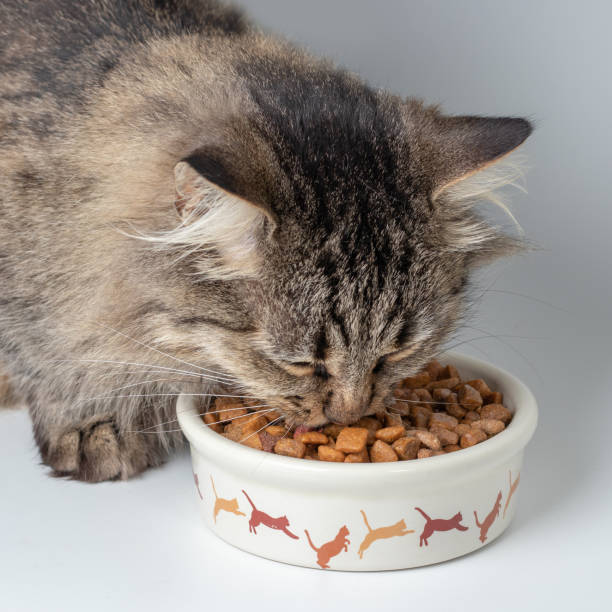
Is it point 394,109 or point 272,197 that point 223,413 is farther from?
point 394,109

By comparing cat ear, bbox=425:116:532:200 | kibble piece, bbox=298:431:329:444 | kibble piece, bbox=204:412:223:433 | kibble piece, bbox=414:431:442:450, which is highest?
cat ear, bbox=425:116:532:200

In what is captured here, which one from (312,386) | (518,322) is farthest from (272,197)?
(518,322)

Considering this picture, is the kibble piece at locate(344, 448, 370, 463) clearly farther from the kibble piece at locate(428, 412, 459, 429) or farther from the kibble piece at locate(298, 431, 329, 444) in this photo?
the kibble piece at locate(428, 412, 459, 429)

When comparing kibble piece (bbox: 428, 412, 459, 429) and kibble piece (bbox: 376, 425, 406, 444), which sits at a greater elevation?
kibble piece (bbox: 376, 425, 406, 444)

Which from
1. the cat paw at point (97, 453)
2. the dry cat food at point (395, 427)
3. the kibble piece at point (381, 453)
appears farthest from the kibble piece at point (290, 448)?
the cat paw at point (97, 453)

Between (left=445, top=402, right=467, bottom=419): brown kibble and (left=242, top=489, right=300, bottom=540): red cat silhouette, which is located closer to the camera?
Answer: (left=242, top=489, right=300, bottom=540): red cat silhouette

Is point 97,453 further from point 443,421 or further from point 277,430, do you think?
point 443,421

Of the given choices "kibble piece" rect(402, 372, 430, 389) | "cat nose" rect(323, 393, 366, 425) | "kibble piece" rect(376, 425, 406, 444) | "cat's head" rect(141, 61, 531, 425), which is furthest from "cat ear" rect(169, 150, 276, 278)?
"kibble piece" rect(402, 372, 430, 389)
